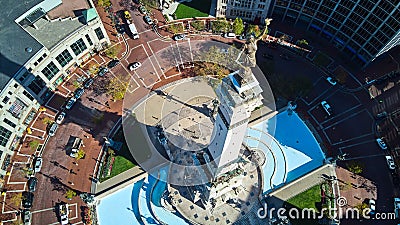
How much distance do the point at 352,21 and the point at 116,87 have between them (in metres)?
79.4

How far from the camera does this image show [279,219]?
97125 millimetres

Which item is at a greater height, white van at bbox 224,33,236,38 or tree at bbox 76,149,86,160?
white van at bbox 224,33,236,38

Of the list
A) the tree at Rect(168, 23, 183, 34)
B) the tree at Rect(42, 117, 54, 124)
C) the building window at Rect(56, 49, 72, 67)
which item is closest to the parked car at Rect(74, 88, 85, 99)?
the building window at Rect(56, 49, 72, 67)

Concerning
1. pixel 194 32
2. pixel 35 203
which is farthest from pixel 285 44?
pixel 35 203

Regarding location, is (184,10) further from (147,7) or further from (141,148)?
(141,148)

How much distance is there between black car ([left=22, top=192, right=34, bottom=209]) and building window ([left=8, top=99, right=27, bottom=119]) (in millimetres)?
23190

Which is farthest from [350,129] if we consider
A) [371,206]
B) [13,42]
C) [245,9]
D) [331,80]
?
[13,42]

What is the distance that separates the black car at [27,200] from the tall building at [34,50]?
10.2 meters

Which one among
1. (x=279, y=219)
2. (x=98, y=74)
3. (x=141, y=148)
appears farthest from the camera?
(x=98, y=74)

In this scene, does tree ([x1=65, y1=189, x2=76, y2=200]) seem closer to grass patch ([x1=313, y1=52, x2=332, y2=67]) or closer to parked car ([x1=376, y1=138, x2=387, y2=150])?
grass patch ([x1=313, y1=52, x2=332, y2=67])

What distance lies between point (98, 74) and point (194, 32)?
119ft

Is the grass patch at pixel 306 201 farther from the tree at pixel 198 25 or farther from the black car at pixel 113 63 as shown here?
the black car at pixel 113 63

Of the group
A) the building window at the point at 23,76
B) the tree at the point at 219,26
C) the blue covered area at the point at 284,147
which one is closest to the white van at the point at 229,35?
the tree at the point at 219,26

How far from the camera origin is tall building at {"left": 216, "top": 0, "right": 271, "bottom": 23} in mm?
123350
